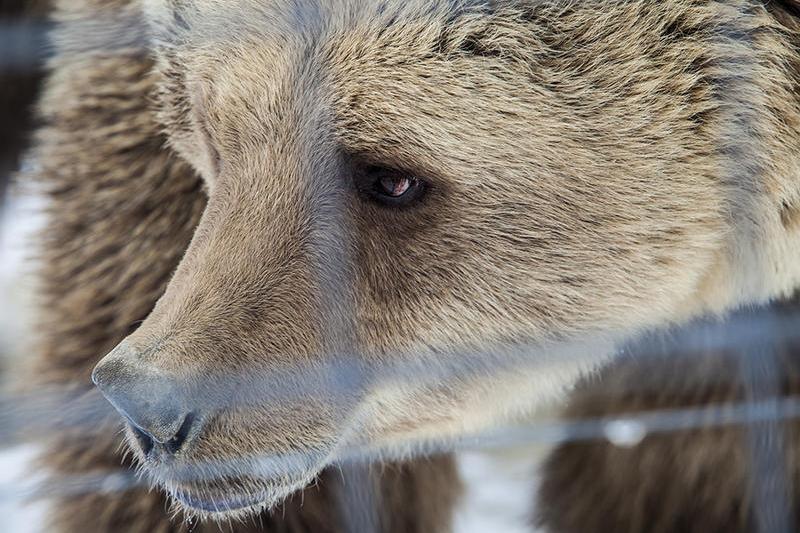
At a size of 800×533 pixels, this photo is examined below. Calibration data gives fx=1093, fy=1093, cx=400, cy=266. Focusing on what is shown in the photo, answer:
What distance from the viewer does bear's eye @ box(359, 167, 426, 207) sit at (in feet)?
4.18

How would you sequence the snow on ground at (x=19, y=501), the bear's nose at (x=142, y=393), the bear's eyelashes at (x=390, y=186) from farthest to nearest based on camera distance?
the snow on ground at (x=19, y=501)
the bear's eyelashes at (x=390, y=186)
the bear's nose at (x=142, y=393)

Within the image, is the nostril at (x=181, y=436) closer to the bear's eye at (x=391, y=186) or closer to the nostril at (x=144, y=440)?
the nostril at (x=144, y=440)

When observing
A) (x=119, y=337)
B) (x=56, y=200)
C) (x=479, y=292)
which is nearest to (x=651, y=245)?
(x=479, y=292)

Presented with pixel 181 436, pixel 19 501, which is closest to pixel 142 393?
pixel 181 436

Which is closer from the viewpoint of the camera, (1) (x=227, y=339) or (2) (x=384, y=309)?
(1) (x=227, y=339)

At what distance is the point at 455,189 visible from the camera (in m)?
1.28

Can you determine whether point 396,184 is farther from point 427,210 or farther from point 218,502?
point 218,502

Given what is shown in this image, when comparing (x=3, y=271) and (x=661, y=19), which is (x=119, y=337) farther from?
(x=3, y=271)

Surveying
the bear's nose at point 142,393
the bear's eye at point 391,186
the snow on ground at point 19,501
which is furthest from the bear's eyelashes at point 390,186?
the snow on ground at point 19,501

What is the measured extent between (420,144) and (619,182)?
24 centimetres

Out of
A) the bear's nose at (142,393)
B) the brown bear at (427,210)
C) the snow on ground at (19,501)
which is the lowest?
the snow on ground at (19,501)

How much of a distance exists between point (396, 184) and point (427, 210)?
0.05 metres

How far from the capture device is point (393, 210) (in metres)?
1.30

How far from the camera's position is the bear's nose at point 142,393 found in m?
1.16
